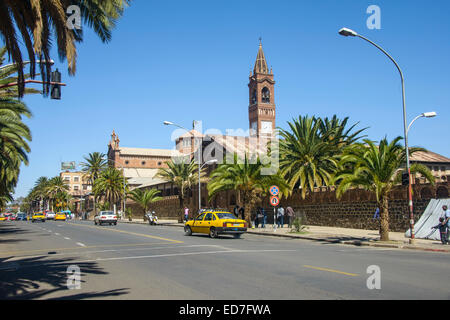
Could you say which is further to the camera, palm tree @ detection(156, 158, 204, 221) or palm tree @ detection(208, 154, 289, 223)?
palm tree @ detection(156, 158, 204, 221)

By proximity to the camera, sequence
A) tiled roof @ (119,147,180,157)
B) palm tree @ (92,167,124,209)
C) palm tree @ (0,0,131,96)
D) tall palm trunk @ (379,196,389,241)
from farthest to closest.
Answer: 1. tiled roof @ (119,147,180,157)
2. palm tree @ (92,167,124,209)
3. tall palm trunk @ (379,196,389,241)
4. palm tree @ (0,0,131,96)

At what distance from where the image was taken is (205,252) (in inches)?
614

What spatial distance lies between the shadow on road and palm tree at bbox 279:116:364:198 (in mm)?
24649

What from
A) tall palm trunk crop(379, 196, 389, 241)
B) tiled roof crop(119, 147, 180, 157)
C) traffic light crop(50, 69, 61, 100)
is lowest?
tall palm trunk crop(379, 196, 389, 241)

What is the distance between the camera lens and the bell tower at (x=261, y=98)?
10069 cm

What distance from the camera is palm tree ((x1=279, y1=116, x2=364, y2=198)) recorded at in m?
35.8

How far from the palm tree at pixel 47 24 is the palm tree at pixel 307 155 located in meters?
25.0

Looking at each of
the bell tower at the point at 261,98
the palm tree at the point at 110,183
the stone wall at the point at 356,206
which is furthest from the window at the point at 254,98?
the stone wall at the point at 356,206

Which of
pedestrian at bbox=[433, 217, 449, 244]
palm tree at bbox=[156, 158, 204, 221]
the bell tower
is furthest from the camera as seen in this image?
the bell tower

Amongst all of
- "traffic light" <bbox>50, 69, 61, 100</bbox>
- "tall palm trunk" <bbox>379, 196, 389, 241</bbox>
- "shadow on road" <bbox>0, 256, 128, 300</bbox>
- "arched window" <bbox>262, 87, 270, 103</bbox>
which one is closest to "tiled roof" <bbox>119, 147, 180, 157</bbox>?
"arched window" <bbox>262, 87, 270, 103</bbox>

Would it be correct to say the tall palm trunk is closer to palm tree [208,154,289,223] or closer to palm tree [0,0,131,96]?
palm tree [208,154,289,223]
